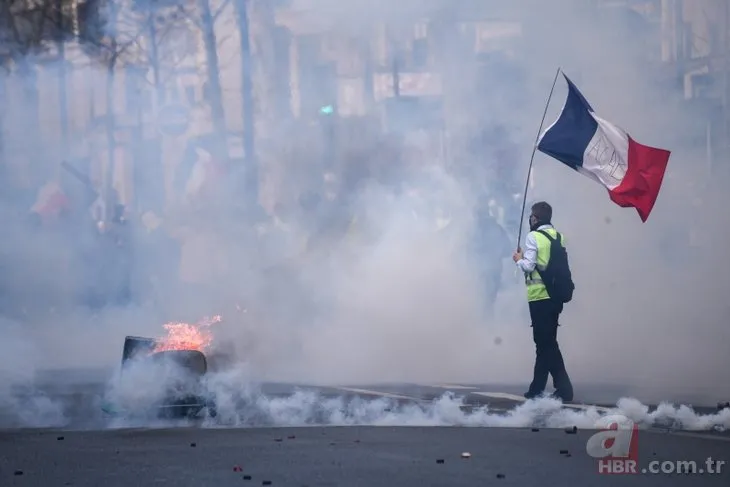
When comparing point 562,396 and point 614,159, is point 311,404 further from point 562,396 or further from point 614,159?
point 614,159

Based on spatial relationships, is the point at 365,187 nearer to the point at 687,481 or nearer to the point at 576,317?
the point at 576,317

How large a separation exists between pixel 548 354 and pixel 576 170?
1158 millimetres

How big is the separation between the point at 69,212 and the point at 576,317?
5449mm

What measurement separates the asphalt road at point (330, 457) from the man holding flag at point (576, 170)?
144 centimetres

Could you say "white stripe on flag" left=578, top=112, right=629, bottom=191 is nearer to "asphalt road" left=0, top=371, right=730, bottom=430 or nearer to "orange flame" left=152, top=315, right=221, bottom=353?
"asphalt road" left=0, top=371, right=730, bottom=430

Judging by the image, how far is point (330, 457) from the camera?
7465mm

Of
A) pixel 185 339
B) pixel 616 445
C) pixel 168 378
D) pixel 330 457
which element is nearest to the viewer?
pixel 330 457

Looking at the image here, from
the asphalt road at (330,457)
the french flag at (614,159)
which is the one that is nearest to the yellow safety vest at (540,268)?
the french flag at (614,159)

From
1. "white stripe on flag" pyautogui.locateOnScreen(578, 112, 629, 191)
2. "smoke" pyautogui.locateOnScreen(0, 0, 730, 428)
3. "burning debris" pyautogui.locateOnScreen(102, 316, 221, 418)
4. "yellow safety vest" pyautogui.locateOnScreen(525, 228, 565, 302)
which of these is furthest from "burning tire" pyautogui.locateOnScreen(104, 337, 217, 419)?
"smoke" pyautogui.locateOnScreen(0, 0, 730, 428)

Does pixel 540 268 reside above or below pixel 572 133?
below

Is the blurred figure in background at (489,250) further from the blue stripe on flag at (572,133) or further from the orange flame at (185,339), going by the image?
the orange flame at (185,339)

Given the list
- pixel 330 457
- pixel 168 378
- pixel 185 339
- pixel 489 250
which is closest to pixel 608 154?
pixel 185 339

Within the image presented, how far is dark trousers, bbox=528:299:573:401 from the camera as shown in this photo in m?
9.77

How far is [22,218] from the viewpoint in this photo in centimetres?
1587
